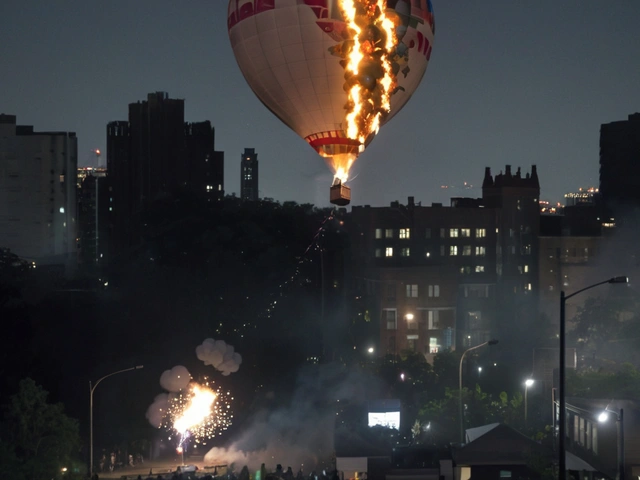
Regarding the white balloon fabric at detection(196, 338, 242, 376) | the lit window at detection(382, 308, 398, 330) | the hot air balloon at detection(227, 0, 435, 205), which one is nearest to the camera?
the hot air balloon at detection(227, 0, 435, 205)

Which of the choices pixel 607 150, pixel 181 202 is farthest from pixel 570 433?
pixel 607 150

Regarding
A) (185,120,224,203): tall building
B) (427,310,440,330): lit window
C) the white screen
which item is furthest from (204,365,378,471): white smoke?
(185,120,224,203): tall building

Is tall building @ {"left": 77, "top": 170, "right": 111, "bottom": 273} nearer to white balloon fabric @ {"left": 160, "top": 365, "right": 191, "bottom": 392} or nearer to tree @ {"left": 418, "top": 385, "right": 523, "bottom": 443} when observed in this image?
white balloon fabric @ {"left": 160, "top": 365, "right": 191, "bottom": 392}

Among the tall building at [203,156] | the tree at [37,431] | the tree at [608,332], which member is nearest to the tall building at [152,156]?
A: the tall building at [203,156]

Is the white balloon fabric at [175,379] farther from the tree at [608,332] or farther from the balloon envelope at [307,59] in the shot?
the tree at [608,332]

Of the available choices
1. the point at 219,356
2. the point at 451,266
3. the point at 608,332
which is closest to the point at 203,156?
the point at 451,266

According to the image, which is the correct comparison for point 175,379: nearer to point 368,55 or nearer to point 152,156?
point 368,55
